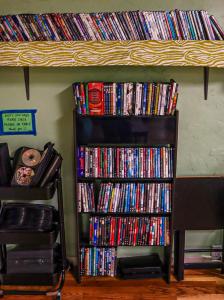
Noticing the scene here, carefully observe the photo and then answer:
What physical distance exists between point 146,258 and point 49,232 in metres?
0.79

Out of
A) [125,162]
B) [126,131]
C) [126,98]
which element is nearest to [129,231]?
[125,162]

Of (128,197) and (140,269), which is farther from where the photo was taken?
(140,269)

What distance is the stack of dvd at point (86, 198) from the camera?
2.27 m

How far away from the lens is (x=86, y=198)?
2.29 m

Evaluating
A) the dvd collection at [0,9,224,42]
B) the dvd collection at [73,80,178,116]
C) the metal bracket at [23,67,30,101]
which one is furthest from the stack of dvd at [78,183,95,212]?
the dvd collection at [0,9,224,42]

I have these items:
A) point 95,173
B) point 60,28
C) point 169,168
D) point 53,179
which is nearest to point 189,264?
point 169,168

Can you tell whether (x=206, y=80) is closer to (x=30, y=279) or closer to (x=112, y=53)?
(x=112, y=53)

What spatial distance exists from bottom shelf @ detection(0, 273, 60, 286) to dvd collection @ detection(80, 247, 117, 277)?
8.7 inches

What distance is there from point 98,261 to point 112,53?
1406 millimetres

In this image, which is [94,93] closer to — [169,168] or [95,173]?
[95,173]

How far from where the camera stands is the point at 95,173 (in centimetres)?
224

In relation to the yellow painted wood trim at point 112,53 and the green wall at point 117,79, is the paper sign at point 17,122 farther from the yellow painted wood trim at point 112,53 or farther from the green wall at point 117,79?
the yellow painted wood trim at point 112,53

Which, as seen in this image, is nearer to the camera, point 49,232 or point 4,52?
point 4,52

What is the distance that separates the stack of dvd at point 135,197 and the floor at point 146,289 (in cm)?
55
